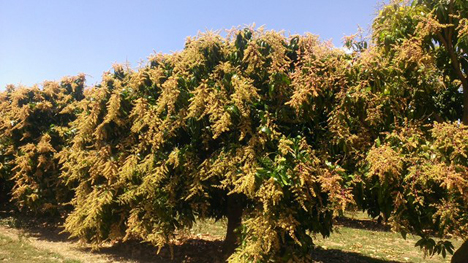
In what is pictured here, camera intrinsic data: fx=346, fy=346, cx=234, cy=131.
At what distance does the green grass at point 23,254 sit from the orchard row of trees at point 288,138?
750mm

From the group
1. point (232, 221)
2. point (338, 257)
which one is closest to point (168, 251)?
point (232, 221)

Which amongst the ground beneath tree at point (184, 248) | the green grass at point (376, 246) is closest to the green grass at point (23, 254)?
the ground beneath tree at point (184, 248)

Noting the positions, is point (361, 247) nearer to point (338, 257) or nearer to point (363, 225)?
point (338, 257)

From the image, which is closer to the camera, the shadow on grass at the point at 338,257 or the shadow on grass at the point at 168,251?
the shadow on grass at the point at 168,251

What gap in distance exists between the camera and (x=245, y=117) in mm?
5980

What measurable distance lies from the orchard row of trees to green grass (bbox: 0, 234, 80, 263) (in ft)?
2.46

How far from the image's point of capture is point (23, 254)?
7.65m

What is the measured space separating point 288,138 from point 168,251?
478cm

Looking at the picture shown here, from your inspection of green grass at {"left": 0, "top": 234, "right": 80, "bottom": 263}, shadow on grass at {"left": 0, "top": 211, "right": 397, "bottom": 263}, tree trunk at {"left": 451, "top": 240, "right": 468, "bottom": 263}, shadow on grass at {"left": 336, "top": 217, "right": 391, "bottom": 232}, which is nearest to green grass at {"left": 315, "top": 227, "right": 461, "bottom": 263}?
shadow on grass at {"left": 0, "top": 211, "right": 397, "bottom": 263}

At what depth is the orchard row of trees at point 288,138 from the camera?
5.11 m

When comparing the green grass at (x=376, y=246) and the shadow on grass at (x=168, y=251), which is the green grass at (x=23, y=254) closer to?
the shadow on grass at (x=168, y=251)

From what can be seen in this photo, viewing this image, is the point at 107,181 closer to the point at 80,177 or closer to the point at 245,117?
the point at 80,177

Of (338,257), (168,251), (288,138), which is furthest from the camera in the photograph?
(338,257)

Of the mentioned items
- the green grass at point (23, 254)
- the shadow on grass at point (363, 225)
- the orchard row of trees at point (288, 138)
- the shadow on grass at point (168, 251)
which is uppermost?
the orchard row of trees at point (288, 138)
